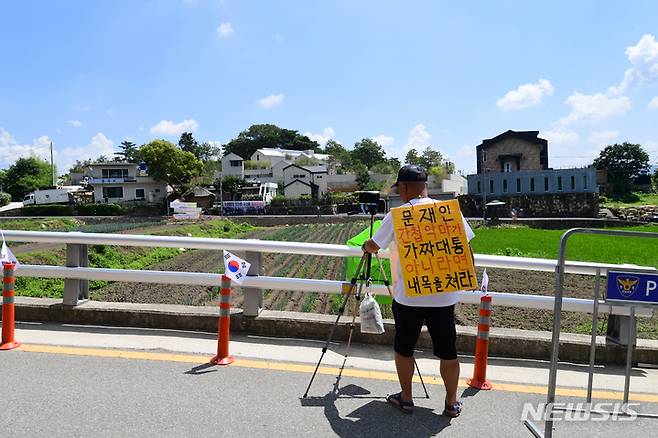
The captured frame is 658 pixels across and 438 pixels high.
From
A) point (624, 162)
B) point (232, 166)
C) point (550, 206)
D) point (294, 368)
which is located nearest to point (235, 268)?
Result: point (294, 368)

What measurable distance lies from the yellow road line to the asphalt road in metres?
0.09

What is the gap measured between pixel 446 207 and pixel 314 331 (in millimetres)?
2307

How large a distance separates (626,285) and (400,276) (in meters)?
1.62

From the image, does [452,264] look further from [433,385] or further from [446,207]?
[433,385]

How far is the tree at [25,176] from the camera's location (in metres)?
75.4

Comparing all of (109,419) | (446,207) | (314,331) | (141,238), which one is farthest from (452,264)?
(141,238)

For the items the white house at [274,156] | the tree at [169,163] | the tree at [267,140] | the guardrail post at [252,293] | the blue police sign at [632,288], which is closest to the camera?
the blue police sign at [632,288]

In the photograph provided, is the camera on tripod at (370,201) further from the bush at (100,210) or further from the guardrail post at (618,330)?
the bush at (100,210)

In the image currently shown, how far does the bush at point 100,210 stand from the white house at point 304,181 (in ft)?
73.9

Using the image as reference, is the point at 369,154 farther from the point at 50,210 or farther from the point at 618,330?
the point at 618,330

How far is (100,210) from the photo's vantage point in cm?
5578

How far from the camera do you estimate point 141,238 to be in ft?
17.6

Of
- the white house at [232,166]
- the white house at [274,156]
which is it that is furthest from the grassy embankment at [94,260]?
→ the white house at [274,156]

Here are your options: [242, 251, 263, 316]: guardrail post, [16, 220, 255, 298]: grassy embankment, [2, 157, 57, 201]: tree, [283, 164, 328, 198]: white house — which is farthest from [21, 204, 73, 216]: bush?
[242, 251, 263, 316]: guardrail post
